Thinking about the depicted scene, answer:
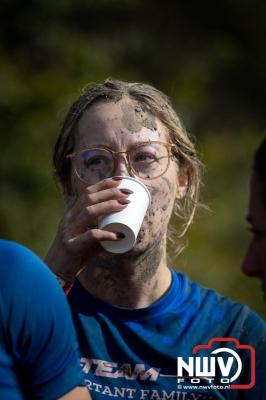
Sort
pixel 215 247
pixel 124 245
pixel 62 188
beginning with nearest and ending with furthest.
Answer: pixel 124 245 → pixel 62 188 → pixel 215 247

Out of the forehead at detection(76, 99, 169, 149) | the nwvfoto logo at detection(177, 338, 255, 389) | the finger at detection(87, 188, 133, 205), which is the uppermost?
the forehead at detection(76, 99, 169, 149)

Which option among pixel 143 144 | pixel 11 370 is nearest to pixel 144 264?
pixel 143 144

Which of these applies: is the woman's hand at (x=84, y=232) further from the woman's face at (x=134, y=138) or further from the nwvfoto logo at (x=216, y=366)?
the nwvfoto logo at (x=216, y=366)

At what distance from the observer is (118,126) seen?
10.4 feet

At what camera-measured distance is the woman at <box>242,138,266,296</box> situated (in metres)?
2.25

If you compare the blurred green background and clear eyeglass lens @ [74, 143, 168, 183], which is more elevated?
the blurred green background

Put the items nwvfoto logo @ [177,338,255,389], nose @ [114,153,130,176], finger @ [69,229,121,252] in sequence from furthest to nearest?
nose @ [114,153,130,176] → nwvfoto logo @ [177,338,255,389] → finger @ [69,229,121,252]

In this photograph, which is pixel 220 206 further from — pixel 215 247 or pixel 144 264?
pixel 144 264

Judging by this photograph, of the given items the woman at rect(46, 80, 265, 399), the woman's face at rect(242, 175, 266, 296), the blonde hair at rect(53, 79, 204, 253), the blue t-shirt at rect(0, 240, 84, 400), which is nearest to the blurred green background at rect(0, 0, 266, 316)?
the blonde hair at rect(53, 79, 204, 253)

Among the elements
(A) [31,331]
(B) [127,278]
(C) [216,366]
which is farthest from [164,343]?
(A) [31,331]

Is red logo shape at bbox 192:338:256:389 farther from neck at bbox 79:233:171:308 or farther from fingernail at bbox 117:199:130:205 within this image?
fingernail at bbox 117:199:130:205

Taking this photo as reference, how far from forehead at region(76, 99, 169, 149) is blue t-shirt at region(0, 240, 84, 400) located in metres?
1.20

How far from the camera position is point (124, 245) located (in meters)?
2.82

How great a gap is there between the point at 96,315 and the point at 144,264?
282mm
